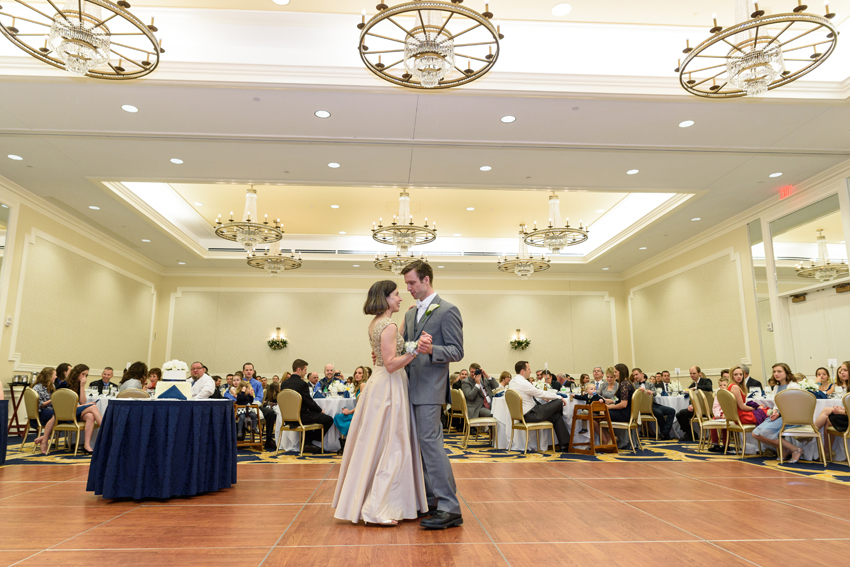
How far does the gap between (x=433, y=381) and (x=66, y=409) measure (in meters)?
5.86

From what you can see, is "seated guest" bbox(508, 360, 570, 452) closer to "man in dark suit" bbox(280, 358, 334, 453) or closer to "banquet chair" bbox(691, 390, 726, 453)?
"banquet chair" bbox(691, 390, 726, 453)

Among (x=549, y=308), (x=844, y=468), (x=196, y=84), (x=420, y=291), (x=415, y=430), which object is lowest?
(x=844, y=468)

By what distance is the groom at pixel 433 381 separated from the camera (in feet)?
10.7

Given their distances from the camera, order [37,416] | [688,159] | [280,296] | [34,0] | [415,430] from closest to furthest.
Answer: [415,430]
[34,0]
[37,416]
[688,159]
[280,296]

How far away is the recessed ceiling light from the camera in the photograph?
20.4ft

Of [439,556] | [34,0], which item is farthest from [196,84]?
[439,556]

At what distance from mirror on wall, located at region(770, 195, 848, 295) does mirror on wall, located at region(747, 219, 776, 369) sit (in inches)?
12.1

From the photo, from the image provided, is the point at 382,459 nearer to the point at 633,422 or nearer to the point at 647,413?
the point at 633,422

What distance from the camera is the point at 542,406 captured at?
7801 millimetres

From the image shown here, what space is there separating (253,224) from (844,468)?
888 cm

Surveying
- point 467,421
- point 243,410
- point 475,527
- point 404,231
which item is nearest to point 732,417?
point 467,421

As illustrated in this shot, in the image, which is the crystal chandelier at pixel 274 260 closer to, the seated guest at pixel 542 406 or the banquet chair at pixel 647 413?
the seated guest at pixel 542 406

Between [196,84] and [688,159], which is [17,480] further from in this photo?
[688,159]

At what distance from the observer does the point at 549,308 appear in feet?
52.5
